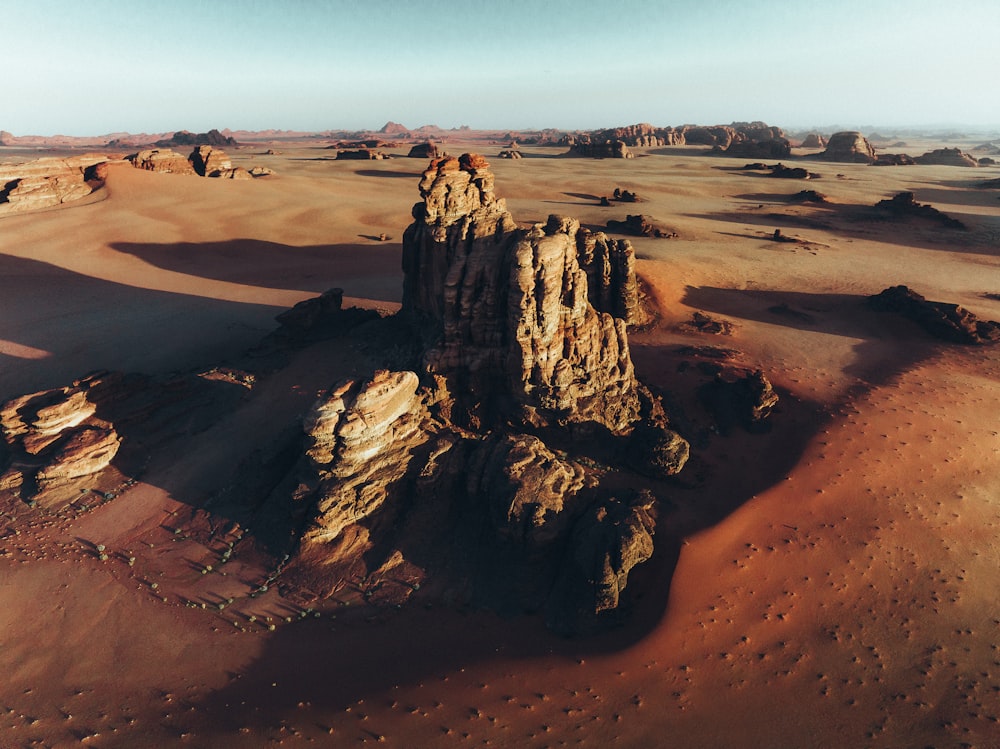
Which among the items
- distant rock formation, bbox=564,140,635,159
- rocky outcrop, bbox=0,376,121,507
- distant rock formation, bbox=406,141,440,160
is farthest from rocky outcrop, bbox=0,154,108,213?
distant rock formation, bbox=564,140,635,159

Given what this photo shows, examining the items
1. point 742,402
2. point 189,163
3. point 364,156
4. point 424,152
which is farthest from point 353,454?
point 424,152

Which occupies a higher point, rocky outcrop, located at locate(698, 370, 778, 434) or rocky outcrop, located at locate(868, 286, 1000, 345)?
rocky outcrop, located at locate(868, 286, 1000, 345)

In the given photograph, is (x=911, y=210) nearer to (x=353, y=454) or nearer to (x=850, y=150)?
(x=353, y=454)

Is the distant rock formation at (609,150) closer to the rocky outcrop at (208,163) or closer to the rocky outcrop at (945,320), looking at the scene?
the rocky outcrop at (208,163)

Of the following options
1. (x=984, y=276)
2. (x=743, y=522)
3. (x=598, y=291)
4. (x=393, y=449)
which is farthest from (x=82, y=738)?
(x=984, y=276)

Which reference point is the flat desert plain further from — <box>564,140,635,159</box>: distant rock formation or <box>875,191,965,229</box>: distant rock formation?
<box>564,140,635,159</box>: distant rock formation

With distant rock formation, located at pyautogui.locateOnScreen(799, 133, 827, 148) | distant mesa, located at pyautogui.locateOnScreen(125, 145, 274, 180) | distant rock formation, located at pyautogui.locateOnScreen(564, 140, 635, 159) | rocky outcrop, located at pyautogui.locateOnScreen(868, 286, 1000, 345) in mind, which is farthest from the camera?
distant rock formation, located at pyautogui.locateOnScreen(799, 133, 827, 148)

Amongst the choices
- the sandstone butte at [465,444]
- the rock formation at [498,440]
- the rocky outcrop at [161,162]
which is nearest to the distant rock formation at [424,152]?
the rocky outcrop at [161,162]
